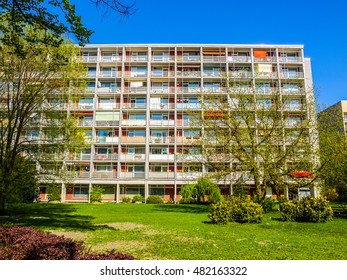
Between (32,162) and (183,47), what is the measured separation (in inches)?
1460

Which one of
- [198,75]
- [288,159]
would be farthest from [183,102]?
[288,159]

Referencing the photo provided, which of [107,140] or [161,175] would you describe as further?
[107,140]

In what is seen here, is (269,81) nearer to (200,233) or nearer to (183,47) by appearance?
(183,47)

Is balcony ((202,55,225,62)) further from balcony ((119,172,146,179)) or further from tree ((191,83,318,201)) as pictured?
tree ((191,83,318,201))

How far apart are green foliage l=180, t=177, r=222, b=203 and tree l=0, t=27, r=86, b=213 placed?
2014cm

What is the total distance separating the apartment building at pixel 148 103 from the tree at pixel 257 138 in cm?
2201

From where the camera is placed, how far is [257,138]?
25188 millimetres

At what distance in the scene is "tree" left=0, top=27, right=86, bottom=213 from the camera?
1973 centimetres


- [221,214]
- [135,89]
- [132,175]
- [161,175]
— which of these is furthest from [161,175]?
[221,214]

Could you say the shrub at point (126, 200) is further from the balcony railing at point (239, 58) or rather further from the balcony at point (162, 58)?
A: the balcony railing at point (239, 58)

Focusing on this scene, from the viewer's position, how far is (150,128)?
165ft

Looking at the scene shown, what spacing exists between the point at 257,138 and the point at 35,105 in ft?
55.6

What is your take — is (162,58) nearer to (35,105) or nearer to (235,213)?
(35,105)

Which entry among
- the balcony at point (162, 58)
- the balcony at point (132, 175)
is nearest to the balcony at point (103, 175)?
the balcony at point (132, 175)
